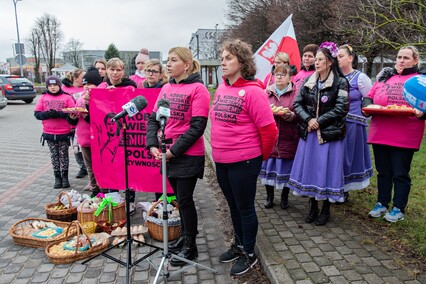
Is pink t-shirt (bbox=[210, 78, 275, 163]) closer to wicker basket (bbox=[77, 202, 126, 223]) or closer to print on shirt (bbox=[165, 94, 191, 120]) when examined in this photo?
print on shirt (bbox=[165, 94, 191, 120])

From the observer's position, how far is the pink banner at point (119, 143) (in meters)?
4.76

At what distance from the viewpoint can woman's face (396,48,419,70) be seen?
13.1 feet

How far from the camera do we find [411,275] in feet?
10.5

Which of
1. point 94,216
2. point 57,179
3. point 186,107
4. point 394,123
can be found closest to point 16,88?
point 57,179

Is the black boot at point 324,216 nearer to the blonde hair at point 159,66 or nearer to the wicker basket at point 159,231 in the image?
the wicker basket at point 159,231

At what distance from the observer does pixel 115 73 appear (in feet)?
15.8

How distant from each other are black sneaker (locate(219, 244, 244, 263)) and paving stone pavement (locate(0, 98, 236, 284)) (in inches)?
2.4

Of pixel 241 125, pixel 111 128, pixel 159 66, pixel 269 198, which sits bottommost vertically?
pixel 269 198

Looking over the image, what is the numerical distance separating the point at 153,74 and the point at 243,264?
267 cm

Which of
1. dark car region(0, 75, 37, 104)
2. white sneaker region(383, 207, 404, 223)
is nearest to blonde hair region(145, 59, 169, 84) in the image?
white sneaker region(383, 207, 404, 223)

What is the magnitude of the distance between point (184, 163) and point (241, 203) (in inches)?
25.8

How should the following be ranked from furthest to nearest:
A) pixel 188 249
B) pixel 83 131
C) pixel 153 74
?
pixel 83 131, pixel 153 74, pixel 188 249

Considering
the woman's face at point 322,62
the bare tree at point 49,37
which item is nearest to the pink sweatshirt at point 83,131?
the woman's face at point 322,62

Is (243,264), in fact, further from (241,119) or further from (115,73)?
(115,73)
